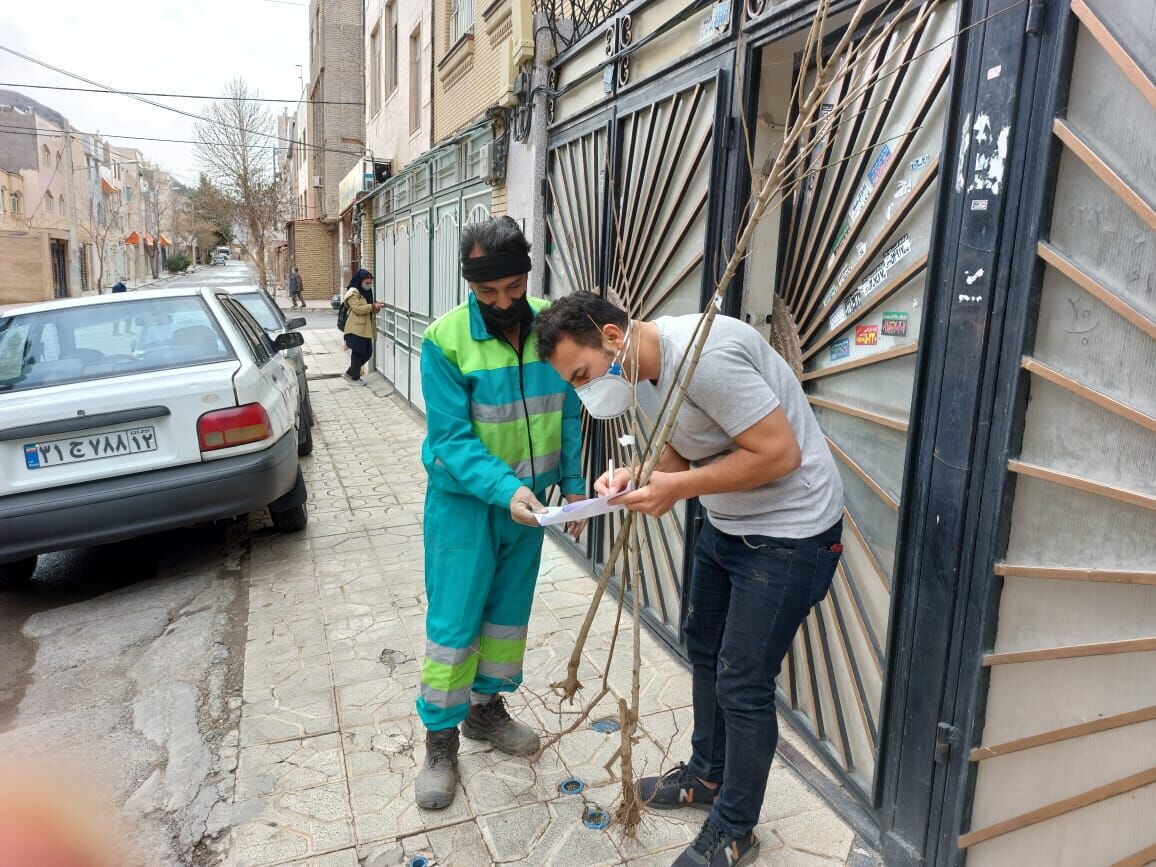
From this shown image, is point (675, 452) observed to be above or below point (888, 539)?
above

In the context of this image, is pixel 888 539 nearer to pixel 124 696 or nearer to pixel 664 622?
pixel 664 622

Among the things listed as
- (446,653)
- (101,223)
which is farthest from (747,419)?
(101,223)

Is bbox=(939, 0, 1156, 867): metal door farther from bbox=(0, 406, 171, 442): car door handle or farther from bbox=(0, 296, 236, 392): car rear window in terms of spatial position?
bbox=(0, 296, 236, 392): car rear window

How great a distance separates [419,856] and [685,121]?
304cm

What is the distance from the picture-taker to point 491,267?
2.55m

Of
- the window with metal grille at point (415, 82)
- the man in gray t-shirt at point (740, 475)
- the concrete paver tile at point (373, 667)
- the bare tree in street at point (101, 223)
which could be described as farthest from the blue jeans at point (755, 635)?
the bare tree in street at point (101, 223)

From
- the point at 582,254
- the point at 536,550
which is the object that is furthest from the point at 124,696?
the point at 582,254

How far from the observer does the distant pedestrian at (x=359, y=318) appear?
12875mm

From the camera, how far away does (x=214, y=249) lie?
100938 mm

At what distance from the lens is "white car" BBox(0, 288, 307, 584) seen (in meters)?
4.23

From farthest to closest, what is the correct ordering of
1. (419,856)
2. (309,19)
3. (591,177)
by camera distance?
(309,19), (591,177), (419,856)

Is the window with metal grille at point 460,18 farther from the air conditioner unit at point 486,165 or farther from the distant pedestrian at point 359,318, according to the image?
the distant pedestrian at point 359,318

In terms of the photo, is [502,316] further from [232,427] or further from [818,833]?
[232,427]

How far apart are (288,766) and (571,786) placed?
1.04 meters
